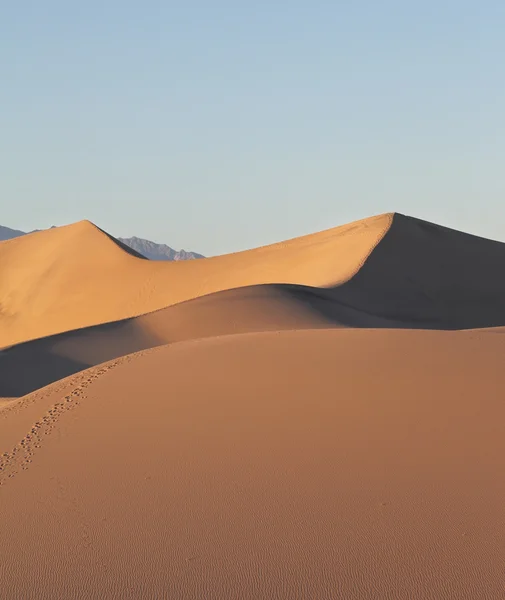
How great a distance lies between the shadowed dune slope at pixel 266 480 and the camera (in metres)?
5.34

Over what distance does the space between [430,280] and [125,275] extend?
14983 mm

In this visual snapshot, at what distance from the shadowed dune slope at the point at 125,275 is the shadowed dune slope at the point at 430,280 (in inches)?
39.0

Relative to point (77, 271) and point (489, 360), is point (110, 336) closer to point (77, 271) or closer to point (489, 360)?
point (489, 360)

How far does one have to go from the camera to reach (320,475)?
6.81 metres

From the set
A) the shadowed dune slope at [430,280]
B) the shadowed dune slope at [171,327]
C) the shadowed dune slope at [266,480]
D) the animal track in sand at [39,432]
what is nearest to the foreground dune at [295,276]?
the shadowed dune slope at [430,280]

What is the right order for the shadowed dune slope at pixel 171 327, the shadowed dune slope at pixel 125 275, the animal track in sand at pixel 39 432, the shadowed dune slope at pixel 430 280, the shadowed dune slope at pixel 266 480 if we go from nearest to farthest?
the shadowed dune slope at pixel 266 480
the animal track in sand at pixel 39 432
the shadowed dune slope at pixel 171 327
the shadowed dune slope at pixel 430 280
the shadowed dune slope at pixel 125 275

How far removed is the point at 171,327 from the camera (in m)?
22.7

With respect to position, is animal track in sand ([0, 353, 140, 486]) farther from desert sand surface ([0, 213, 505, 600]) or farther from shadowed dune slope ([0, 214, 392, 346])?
shadowed dune slope ([0, 214, 392, 346])

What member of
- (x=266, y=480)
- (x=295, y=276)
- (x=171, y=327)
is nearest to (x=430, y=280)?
A: (x=295, y=276)

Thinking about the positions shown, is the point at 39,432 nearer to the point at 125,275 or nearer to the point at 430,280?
the point at 430,280

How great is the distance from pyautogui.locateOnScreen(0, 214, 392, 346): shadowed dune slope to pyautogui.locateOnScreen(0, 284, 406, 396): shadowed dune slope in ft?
33.4

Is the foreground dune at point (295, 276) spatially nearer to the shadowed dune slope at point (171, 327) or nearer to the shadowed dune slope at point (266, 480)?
the shadowed dune slope at point (171, 327)

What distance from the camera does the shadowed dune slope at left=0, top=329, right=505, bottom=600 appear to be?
5.34 m

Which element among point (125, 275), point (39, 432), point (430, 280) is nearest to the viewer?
point (39, 432)
